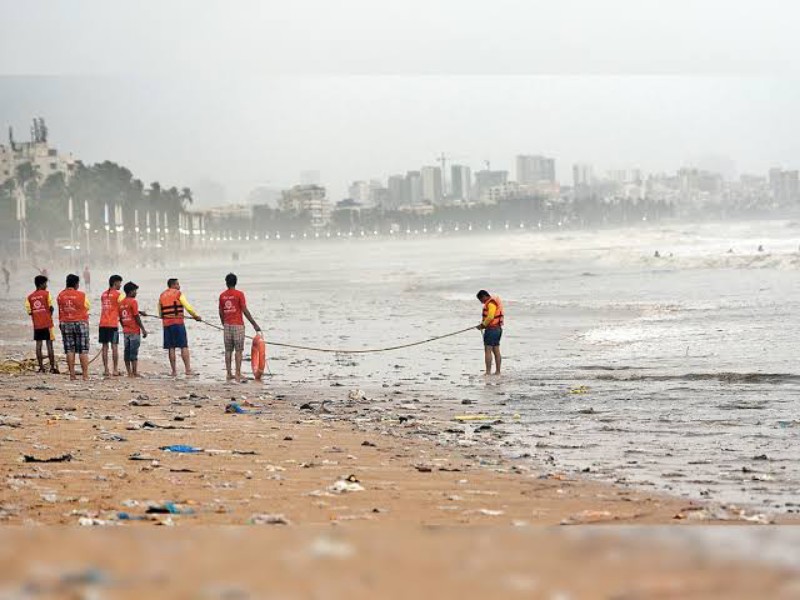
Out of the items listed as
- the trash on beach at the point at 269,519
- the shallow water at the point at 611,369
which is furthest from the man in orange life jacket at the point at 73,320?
the trash on beach at the point at 269,519

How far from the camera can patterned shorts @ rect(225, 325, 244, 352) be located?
1338 cm

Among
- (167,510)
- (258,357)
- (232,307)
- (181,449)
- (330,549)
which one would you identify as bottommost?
(258,357)

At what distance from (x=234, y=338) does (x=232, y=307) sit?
398 mm

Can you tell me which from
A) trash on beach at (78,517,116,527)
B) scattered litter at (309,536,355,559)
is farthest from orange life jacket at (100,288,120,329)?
Result: scattered litter at (309,536,355,559)

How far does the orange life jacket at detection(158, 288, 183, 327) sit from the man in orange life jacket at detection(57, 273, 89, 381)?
896 mm

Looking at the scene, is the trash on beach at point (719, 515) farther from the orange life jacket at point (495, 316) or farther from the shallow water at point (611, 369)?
the orange life jacket at point (495, 316)

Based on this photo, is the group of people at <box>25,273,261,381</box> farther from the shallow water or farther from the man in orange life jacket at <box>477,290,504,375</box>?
the man in orange life jacket at <box>477,290,504,375</box>

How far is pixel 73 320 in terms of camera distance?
13078mm

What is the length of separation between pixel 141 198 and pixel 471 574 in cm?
14745

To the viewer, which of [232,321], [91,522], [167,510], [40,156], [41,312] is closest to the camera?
[91,522]

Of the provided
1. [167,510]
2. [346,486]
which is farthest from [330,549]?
[346,486]

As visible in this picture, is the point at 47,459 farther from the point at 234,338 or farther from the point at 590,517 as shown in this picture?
the point at 234,338

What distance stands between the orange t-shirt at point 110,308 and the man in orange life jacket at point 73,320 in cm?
48

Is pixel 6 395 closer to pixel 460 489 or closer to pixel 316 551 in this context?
pixel 460 489
